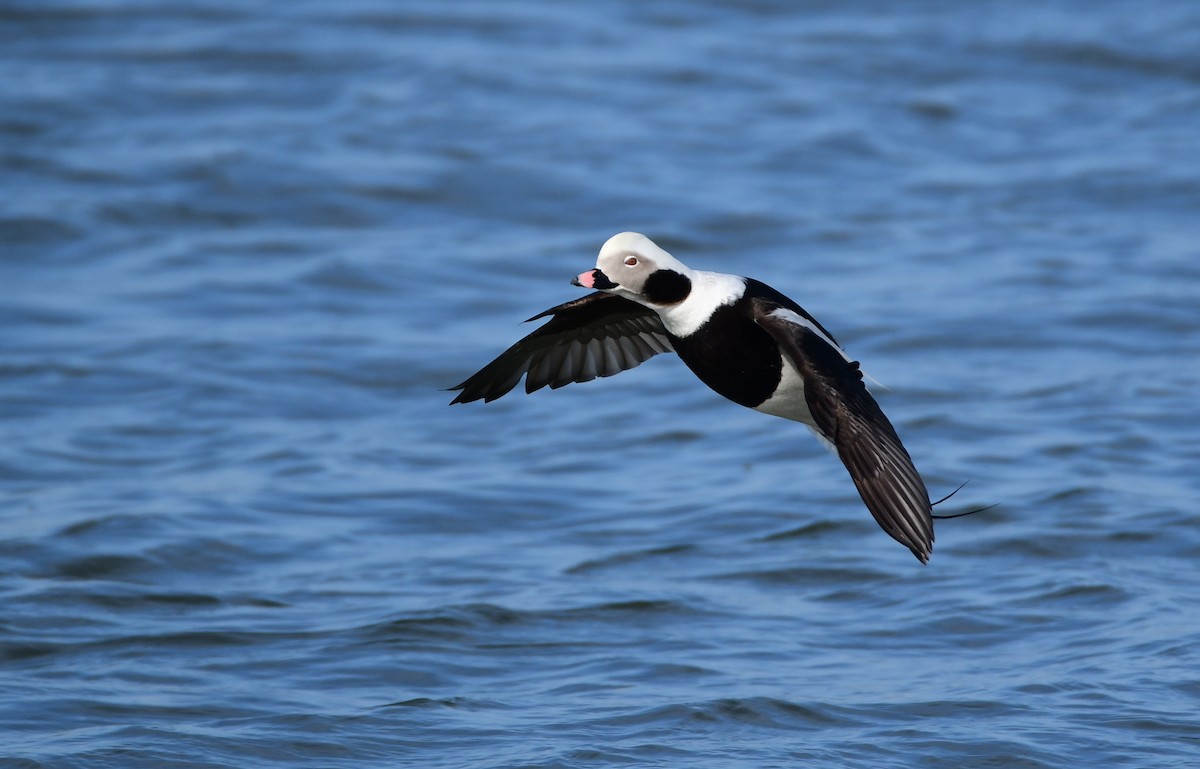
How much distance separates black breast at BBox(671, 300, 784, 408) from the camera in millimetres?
4430

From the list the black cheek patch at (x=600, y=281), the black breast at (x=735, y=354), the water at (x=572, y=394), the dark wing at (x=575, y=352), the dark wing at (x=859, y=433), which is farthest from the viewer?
the water at (x=572, y=394)

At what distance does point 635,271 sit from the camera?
434 centimetres

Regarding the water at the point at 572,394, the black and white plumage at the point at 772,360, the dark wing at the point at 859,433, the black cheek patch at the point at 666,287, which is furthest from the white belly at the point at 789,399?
the water at the point at 572,394

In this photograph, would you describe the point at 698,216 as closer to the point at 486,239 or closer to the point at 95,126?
the point at 486,239

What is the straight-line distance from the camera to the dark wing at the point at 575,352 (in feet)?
17.1

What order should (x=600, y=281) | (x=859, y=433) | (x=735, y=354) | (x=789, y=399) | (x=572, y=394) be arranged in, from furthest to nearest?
(x=572, y=394) → (x=789, y=399) → (x=735, y=354) → (x=600, y=281) → (x=859, y=433)

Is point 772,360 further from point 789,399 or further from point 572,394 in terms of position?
point 572,394

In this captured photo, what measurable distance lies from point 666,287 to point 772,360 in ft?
1.09

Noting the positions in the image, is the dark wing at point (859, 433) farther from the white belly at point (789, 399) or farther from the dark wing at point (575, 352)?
the dark wing at point (575, 352)

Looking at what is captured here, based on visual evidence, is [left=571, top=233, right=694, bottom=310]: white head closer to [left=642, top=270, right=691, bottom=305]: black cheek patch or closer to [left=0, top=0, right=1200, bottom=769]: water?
[left=642, top=270, right=691, bottom=305]: black cheek patch

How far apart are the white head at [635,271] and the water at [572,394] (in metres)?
1.51

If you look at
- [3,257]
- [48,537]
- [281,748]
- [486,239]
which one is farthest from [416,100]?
[281,748]

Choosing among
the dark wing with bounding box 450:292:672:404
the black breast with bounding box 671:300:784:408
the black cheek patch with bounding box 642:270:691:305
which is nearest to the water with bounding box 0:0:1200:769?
the dark wing with bounding box 450:292:672:404

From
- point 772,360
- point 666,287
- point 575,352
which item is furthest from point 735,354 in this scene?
point 575,352
